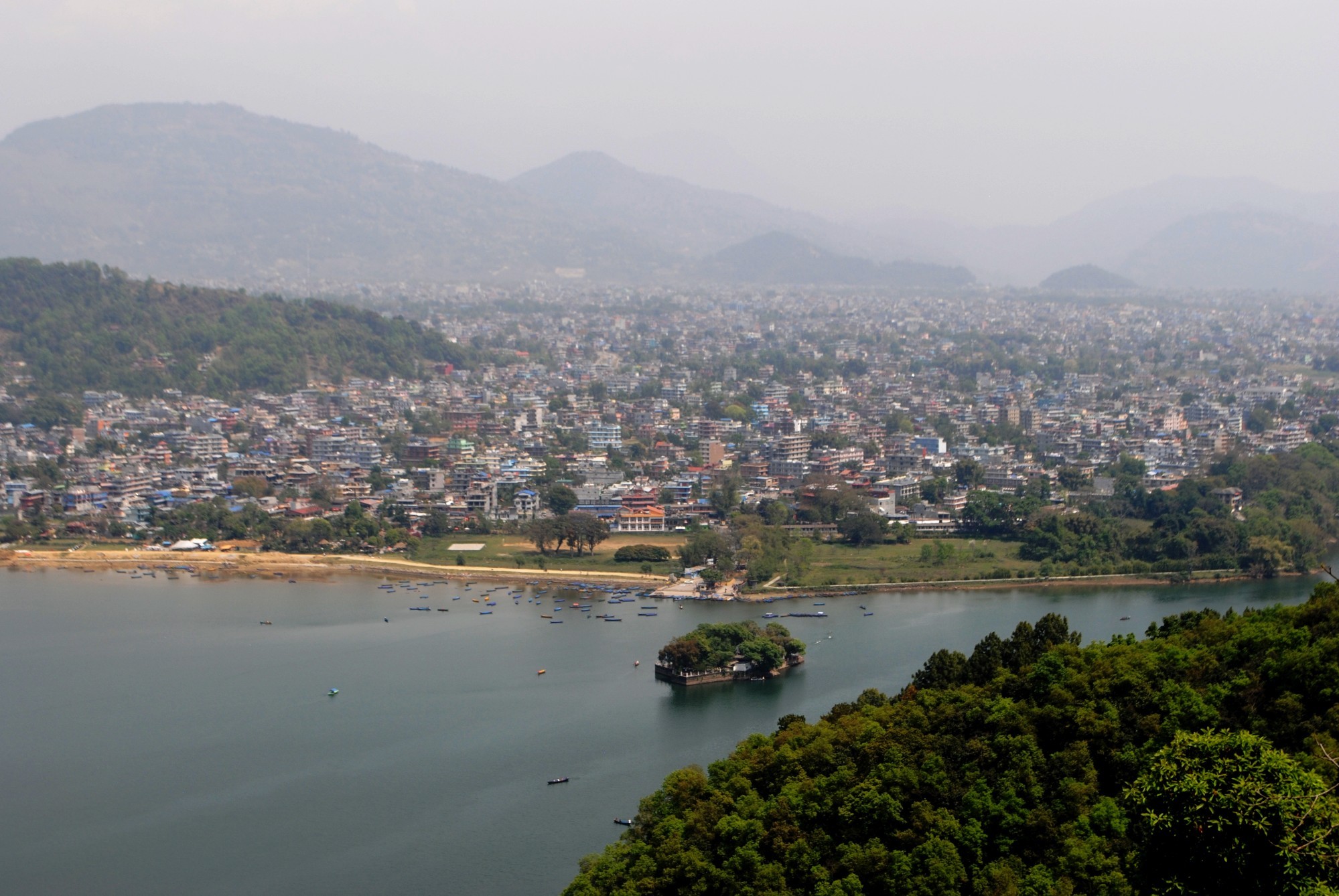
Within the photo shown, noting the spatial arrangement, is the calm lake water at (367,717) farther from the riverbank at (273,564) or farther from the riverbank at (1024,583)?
the riverbank at (273,564)

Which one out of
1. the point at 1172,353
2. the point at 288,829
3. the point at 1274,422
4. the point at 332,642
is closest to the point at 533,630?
the point at 332,642

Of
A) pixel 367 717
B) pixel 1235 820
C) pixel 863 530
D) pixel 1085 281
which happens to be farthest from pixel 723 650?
pixel 1085 281

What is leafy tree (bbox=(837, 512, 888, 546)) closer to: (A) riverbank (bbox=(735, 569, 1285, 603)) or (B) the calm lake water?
(A) riverbank (bbox=(735, 569, 1285, 603))

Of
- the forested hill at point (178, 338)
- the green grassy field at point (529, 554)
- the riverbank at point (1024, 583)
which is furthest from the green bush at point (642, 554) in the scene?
the forested hill at point (178, 338)

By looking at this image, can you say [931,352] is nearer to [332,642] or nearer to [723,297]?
[723,297]

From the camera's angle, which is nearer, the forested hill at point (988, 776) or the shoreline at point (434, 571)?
the forested hill at point (988, 776)

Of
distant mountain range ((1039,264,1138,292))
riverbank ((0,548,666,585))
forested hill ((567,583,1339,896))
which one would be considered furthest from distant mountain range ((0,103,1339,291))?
forested hill ((567,583,1339,896))

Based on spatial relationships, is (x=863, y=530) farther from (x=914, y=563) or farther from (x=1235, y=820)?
(x=1235, y=820)
